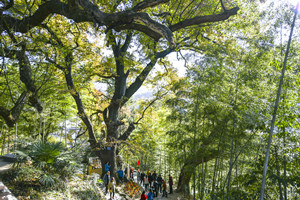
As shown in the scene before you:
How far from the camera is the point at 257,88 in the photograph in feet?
18.8

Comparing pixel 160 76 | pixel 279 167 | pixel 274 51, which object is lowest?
pixel 279 167

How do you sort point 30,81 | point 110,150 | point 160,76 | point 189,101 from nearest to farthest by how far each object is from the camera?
point 30,81 → point 189,101 → point 110,150 → point 160,76

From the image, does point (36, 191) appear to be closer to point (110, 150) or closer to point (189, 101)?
point (110, 150)

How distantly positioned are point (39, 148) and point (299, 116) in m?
6.84

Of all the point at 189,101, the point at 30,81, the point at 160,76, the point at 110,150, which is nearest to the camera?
the point at 30,81

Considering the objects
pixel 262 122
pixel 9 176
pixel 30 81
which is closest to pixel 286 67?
pixel 262 122

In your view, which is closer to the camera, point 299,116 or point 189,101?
point 299,116

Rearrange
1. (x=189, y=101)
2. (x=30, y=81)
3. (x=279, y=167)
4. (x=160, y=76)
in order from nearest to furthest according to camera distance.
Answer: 1. (x=30, y=81)
2. (x=279, y=167)
3. (x=189, y=101)
4. (x=160, y=76)

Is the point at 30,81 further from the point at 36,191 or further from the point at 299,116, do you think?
the point at 299,116

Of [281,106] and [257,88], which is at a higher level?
[257,88]

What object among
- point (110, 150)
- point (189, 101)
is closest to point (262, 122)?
point (189, 101)

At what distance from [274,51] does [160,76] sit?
6.10m

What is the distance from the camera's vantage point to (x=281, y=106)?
4.80m

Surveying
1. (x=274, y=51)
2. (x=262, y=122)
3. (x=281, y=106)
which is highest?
(x=274, y=51)
